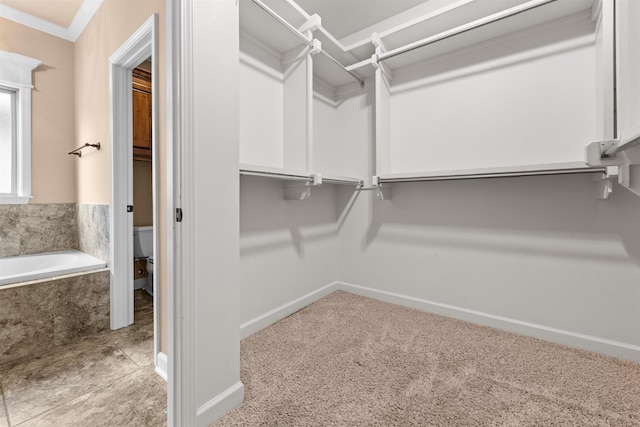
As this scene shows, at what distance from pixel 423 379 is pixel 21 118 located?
3.64 m

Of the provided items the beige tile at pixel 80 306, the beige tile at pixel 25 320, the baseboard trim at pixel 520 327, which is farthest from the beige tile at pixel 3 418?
the baseboard trim at pixel 520 327

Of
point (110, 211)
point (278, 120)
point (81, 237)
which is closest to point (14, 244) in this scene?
point (81, 237)

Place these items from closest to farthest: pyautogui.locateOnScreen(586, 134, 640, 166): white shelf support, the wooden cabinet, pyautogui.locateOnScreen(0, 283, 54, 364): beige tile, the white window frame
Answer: pyautogui.locateOnScreen(586, 134, 640, 166): white shelf support, pyautogui.locateOnScreen(0, 283, 54, 364): beige tile, the white window frame, the wooden cabinet

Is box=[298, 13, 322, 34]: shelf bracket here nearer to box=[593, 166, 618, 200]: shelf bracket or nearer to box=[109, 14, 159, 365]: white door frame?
box=[109, 14, 159, 365]: white door frame

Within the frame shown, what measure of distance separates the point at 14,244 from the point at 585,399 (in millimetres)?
3947

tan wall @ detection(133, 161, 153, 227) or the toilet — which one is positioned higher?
tan wall @ detection(133, 161, 153, 227)

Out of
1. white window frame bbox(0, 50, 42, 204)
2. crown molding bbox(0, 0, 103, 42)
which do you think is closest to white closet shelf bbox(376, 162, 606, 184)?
crown molding bbox(0, 0, 103, 42)

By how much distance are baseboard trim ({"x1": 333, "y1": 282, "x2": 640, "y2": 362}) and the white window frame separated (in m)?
3.10

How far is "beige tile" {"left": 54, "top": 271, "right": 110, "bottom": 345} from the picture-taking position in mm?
1792

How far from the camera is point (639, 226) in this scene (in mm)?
1428

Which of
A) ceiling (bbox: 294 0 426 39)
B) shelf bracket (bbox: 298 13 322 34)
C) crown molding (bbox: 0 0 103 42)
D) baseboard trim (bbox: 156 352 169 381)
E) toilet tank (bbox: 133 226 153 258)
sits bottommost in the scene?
baseboard trim (bbox: 156 352 169 381)

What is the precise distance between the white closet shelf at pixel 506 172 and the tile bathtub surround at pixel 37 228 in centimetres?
292

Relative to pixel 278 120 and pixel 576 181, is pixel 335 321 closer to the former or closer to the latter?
pixel 278 120

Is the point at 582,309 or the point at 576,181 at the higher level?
the point at 576,181
